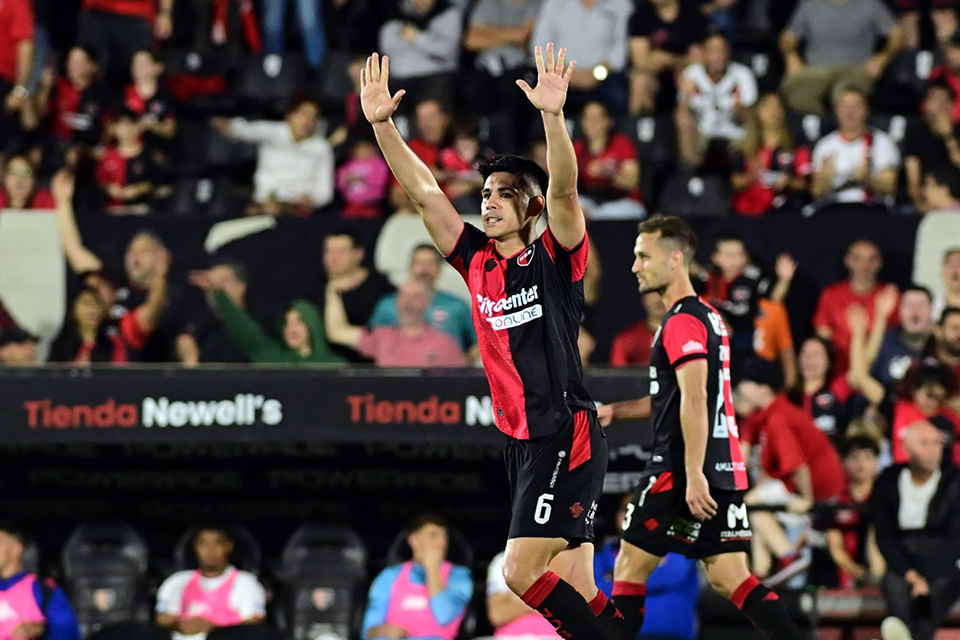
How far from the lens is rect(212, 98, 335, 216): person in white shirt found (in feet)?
38.8

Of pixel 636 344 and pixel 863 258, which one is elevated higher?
pixel 863 258

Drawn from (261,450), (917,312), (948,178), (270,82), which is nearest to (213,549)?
(261,450)

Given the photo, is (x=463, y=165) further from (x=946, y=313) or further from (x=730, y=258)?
(x=946, y=313)

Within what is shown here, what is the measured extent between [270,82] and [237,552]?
4.94 metres

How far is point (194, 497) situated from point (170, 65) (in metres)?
4.63

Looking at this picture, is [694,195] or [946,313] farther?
[694,195]

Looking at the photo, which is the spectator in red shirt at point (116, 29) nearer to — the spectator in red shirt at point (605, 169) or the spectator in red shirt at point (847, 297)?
the spectator in red shirt at point (605, 169)

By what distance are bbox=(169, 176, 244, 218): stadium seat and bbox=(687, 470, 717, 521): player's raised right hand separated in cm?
584

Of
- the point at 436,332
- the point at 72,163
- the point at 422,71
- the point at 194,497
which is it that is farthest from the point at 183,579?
the point at 422,71

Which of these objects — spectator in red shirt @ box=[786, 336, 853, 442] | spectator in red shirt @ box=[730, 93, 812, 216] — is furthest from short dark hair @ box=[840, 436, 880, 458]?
spectator in red shirt @ box=[730, 93, 812, 216]

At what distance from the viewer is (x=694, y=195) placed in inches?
459

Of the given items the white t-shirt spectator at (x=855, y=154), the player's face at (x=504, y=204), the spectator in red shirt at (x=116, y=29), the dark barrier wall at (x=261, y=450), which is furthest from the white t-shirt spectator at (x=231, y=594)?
the spectator in red shirt at (x=116, y=29)

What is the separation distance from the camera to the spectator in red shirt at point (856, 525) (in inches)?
374

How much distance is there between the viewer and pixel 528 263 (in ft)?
19.6
